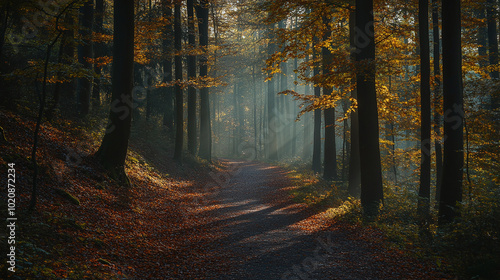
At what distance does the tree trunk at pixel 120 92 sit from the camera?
429 inches

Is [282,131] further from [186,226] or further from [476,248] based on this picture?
[476,248]

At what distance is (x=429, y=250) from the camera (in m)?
6.73

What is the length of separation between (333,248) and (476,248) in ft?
9.21

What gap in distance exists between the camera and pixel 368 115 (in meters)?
9.76

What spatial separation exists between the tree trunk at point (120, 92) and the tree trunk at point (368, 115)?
7687 millimetres

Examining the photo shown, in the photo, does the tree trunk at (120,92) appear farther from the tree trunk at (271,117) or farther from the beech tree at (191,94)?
the tree trunk at (271,117)

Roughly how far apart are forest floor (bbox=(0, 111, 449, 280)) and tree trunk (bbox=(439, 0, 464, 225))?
84.2 inches

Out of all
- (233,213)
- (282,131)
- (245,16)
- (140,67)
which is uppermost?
(245,16)

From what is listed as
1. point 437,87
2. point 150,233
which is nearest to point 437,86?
point 437,87

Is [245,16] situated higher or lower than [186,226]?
higher

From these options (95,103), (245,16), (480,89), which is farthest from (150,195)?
(245,16)

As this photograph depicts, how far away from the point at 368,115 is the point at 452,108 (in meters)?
2.32

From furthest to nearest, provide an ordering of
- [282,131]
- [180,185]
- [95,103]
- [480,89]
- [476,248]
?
[282,131], [95,103], [180,185], [480,89], [476,248]

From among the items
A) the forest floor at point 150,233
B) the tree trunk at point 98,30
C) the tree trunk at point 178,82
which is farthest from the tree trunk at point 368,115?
the tree trunk at point 98,30
